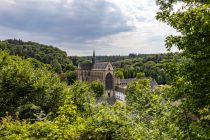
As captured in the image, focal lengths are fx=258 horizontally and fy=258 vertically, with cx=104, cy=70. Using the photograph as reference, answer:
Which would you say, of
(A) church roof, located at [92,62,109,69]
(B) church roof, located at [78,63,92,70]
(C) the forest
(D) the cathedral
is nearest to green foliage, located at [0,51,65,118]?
(C) the forest

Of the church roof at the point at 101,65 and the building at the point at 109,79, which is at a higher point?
the church roof at the point at 101,65

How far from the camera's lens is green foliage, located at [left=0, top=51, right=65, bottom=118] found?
19.0m

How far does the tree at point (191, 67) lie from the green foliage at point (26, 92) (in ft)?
39.8

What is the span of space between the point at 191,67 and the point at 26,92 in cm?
1505

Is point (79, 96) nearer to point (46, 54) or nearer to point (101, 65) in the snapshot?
point (101, 65)

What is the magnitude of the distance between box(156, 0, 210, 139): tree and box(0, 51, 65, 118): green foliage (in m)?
12.1

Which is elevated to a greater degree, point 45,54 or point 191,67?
point 45,54

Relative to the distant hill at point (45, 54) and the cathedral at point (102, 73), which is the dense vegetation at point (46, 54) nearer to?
the distant hill at point (45, 54)

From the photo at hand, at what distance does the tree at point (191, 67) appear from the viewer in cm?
884

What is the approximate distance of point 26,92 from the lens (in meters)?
20.9

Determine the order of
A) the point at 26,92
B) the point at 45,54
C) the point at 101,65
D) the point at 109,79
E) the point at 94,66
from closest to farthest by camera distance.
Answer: the point at 26,92, the point at 109,79, the point at 101,65, the point at 94,66, the point at 45,54

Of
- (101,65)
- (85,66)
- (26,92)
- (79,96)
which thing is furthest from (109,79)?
(26,92)

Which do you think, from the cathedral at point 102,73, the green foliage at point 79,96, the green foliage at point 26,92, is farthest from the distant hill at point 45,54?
the green foliage at point 26,92

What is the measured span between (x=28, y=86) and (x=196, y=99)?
1515 centimetres
